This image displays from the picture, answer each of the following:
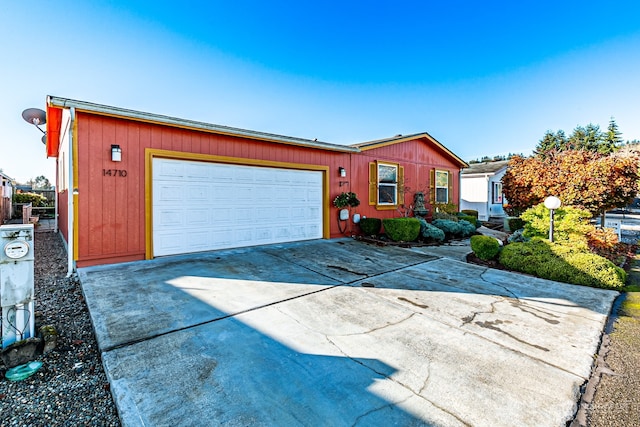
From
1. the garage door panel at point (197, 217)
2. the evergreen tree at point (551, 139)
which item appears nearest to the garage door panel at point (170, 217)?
the garage door panel at point (197, 217)

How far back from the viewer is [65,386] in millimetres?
2076

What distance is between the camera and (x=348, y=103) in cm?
1253

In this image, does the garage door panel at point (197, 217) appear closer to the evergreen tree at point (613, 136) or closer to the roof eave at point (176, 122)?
the roof eave at point (176, 122)

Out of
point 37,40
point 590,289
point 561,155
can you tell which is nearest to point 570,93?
point 561,155

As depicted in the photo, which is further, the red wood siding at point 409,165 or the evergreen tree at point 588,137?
the evergreen tree at point 588,137

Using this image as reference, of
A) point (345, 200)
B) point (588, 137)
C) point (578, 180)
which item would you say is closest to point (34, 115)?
point (345, 200)

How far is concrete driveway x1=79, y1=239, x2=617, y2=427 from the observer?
184 centimetres

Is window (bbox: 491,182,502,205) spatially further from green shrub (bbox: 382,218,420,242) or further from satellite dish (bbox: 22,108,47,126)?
satellite dish (bbox: 22,108,47,126)

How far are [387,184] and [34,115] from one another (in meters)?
10.7

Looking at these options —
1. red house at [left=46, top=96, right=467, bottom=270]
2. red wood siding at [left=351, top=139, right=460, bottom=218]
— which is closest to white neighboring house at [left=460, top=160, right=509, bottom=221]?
red wood siding at [left=351, top=139, right=460, bottom=218]

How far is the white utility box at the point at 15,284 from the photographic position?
2.40 meters

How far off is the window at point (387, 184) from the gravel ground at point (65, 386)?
27.5 feet

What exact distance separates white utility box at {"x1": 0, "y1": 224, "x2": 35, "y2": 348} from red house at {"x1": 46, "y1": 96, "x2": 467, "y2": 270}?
273 centimetres

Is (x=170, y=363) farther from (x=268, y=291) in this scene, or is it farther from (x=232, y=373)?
(x=268, y=291)
